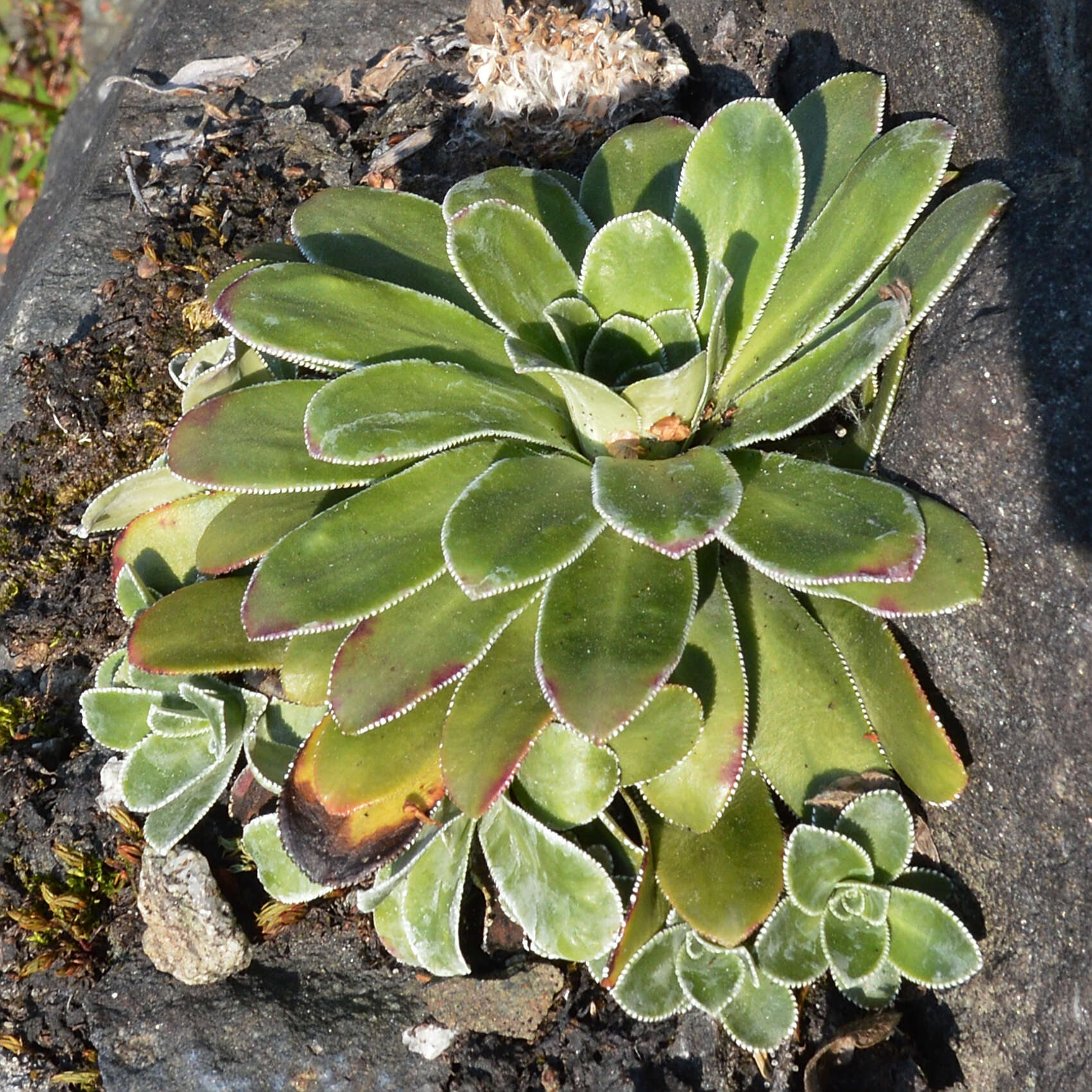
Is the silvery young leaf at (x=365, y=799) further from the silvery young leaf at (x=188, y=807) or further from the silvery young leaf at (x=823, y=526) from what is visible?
the silvery young leaf at (x=823, y=526)

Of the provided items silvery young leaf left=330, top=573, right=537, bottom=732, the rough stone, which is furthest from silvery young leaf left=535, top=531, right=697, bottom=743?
the rough stone

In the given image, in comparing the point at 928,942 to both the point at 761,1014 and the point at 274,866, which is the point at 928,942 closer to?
the point at 761,1014

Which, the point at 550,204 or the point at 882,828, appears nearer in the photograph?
the point at 882,828

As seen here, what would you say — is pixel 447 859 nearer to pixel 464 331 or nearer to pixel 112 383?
pixel 464 331

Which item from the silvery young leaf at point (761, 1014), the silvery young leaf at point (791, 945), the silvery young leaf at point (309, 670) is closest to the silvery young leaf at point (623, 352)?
the silvery young leaf at point (309, 670)

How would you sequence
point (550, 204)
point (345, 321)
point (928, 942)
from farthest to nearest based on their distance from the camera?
point (550, 204) → point (345, 321) → point (928, 942)

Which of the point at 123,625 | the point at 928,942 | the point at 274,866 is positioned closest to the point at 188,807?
the point at 274,866
